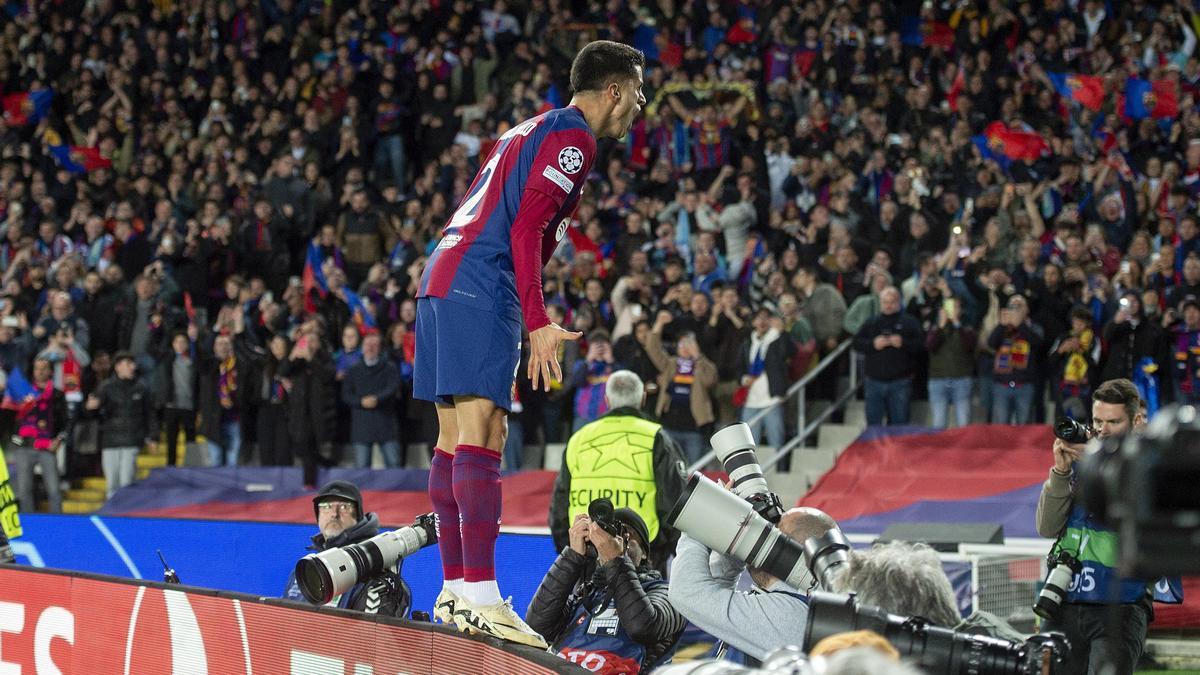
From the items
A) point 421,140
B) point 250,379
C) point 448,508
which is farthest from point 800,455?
point 448,508

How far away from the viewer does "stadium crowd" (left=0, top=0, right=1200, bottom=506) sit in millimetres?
13758

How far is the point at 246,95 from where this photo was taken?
824 inches

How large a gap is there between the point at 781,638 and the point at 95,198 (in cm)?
1678

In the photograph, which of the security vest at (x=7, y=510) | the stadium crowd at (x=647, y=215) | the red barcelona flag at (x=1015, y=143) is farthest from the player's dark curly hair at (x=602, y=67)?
the red barcelona flag at (x=1015, y=143)

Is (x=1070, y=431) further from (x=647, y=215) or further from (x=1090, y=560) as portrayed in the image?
(x=647, y=215)

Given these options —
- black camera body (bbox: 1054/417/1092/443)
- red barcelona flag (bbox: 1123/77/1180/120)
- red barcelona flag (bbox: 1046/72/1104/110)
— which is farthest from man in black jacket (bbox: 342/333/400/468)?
black camera body (bbox: 1054/417/1092/443)

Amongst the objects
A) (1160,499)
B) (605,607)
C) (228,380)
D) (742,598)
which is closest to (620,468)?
(605,607)

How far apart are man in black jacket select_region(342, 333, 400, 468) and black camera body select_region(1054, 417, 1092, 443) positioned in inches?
398

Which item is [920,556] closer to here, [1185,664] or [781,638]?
[781,638]

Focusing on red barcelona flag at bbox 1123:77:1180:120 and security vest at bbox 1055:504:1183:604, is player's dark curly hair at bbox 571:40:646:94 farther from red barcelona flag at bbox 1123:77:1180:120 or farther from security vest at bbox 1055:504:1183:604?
red barcelona flag at bbox 1123:77:1180:120

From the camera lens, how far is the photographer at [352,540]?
20.0 feet

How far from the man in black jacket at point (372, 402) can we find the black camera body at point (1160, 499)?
12758 millimetres

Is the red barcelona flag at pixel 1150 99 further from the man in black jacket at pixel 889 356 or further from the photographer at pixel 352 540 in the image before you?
the photographer at pixel 352 540

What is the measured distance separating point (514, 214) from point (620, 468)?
349cm
